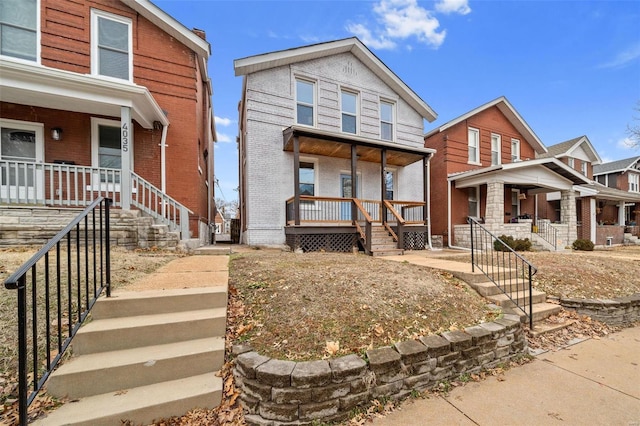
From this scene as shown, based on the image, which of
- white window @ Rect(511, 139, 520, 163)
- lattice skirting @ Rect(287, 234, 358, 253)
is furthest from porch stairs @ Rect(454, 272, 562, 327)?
white window @ Rect(511, 139, 520, 163)

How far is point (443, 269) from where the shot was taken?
5223mm

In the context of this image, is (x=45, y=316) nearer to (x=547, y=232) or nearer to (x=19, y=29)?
(x=19, y=29)

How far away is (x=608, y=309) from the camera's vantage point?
175 inches

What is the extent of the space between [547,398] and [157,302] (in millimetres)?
3998

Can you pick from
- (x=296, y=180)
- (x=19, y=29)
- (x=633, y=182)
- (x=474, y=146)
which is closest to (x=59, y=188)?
(x=19, y=29)

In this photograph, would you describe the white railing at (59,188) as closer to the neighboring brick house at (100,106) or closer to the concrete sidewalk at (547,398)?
the neighboring brick house at (100,106)

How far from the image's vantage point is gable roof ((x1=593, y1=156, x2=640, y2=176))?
70.0 feet

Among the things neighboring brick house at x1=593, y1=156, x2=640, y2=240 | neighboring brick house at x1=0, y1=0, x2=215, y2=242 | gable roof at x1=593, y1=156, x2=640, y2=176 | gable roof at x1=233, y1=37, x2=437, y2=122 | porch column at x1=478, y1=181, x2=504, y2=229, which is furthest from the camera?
gable roof at x1=593, y1=156, x2=640, y2=176

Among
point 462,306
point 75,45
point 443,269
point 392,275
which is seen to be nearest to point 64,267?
point 392,275

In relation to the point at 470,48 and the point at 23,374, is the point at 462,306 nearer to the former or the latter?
the point at 23,374

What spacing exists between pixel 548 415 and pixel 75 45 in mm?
12044

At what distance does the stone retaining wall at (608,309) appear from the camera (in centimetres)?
445

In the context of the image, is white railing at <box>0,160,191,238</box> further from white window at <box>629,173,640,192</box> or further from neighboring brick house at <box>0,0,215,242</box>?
white window at <box>629,173,640,192</box>

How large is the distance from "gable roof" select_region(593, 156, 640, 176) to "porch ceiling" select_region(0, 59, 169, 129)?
1252 inches
